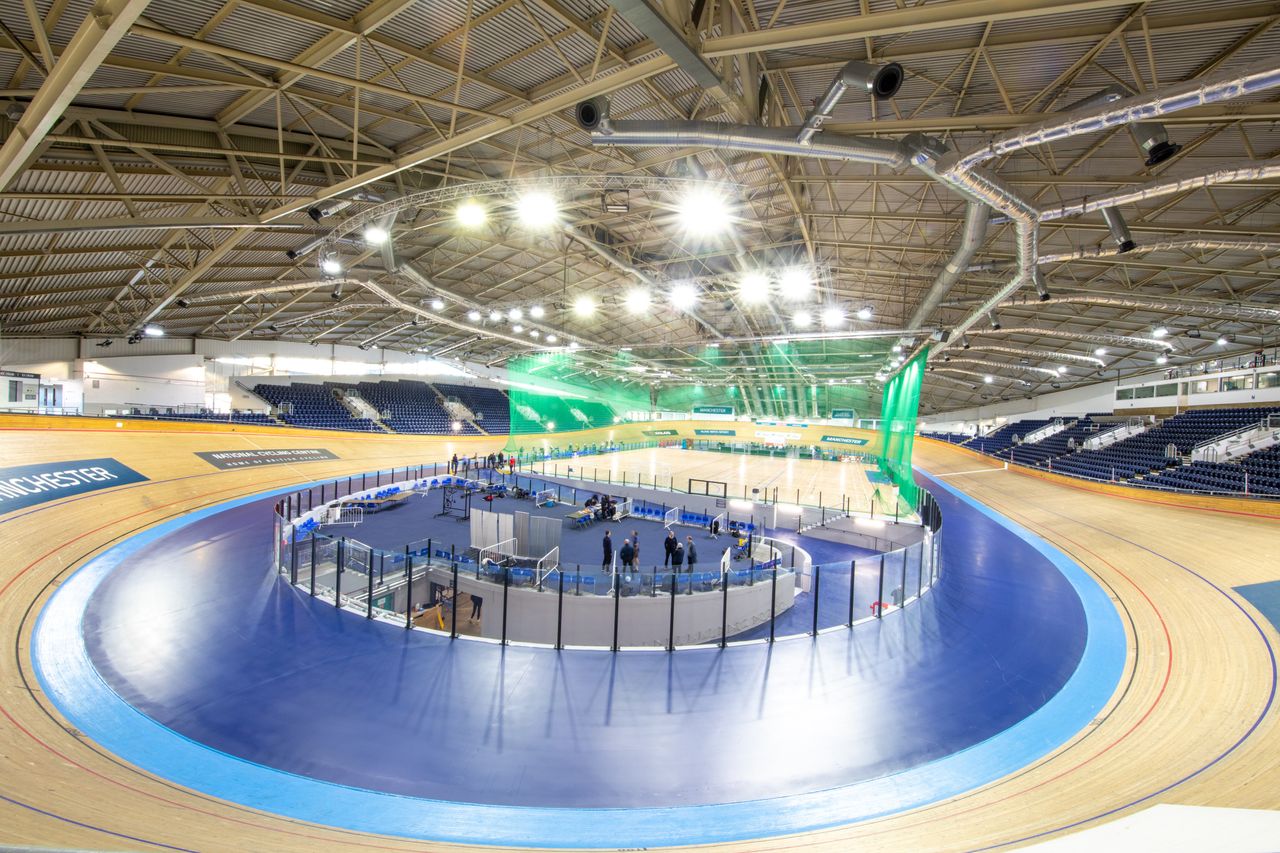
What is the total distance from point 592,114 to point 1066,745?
9.00 meters

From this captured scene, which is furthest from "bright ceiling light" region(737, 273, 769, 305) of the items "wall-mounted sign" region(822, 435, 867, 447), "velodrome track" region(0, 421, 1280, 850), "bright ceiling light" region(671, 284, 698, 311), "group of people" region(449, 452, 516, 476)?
"wall-mounted sign" region(822, 435, 867, 447)

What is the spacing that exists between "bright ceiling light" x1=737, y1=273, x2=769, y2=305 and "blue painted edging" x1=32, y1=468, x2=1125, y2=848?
12.3 meters

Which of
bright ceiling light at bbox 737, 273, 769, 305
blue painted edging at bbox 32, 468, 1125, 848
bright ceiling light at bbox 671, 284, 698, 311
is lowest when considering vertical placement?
blue painted edging at bbox 32, 468, 1125, 848

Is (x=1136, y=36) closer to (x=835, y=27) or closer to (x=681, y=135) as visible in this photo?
(x=835, y=27)

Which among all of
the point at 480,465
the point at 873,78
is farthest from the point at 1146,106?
the point at 480,465

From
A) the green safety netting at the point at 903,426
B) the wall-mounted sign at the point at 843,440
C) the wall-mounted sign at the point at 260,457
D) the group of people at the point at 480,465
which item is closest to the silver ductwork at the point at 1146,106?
the green safety netting at the point at 903,426

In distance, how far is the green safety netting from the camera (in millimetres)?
14453

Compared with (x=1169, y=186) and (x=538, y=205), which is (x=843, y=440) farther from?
(x=538, y=205)

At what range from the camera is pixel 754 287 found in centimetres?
1559

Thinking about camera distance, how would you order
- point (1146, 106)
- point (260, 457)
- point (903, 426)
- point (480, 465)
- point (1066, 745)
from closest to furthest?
point (1066, 745)
point (1146, 106)
point (903, 426)
point (260, 457)
point (480, 465)

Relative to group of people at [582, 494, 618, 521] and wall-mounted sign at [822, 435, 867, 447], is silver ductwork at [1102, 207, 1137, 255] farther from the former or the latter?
wall-mounted sign at [822, 435, 867, 447]

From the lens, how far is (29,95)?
711 centimetres

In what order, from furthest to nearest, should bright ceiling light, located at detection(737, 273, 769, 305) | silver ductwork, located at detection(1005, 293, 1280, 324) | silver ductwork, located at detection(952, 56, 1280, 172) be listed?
bright ceiling light, located at detection(737, 273, 769, 305) < silver ductwork, located at detection(1005, 293, 1280, 324) < silver ductwork, located at detection(952, 56, 1280, 172)

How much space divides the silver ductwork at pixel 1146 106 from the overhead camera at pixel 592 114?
5.15 metres
